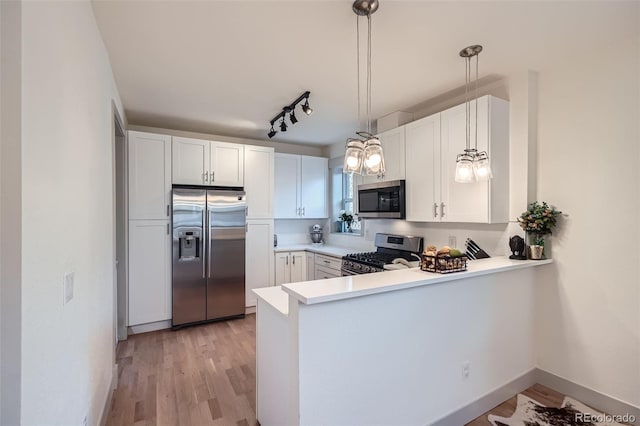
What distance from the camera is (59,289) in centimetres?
121

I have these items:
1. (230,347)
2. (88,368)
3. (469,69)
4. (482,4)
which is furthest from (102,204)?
(469,69)

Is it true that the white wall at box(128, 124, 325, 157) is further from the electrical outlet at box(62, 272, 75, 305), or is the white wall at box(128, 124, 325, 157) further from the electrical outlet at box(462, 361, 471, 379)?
the electrical outlet at box(462, 361, 471, 379)

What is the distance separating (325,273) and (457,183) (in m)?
2.21

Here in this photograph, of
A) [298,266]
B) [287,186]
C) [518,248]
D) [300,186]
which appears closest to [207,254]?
[298,266]

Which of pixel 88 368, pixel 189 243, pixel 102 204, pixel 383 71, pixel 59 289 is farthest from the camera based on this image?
pixel 189 243

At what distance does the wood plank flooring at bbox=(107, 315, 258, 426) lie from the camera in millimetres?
2160

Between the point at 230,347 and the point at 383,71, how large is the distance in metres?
3.05

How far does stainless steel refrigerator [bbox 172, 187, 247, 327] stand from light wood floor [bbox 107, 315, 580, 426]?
15.1 inches

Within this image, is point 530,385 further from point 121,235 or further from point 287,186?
point 121,235

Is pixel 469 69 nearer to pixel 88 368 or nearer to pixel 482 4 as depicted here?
pixel 482 4

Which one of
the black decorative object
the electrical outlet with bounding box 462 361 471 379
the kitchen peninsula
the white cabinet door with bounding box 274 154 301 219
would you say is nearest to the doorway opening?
the white cabinet door with bounding box 274 154 301 219

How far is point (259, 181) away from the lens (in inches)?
172

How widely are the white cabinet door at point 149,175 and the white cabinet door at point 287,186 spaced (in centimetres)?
158

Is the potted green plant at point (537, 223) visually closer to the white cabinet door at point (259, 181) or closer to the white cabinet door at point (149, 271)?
the white cabinet door at point (259, 181)
